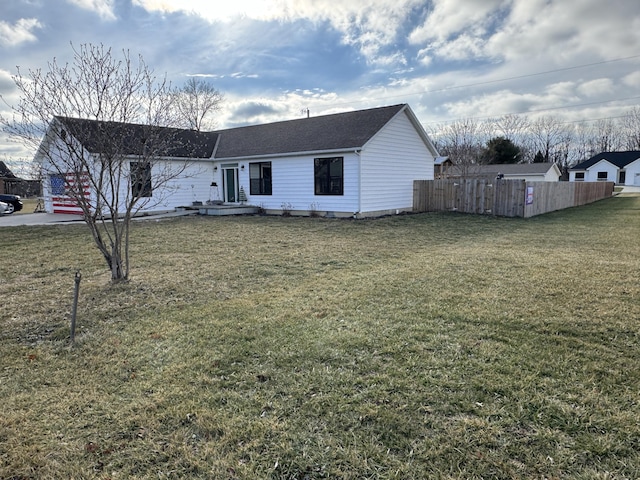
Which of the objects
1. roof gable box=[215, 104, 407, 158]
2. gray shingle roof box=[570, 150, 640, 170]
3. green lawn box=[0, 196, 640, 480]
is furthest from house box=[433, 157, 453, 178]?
gray shingle roof box=[570, 150, 640, 170]

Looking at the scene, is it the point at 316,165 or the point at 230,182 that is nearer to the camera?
the point at 316,165

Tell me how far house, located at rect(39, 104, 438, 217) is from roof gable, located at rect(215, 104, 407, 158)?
48 mm

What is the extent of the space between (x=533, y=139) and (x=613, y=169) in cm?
1221

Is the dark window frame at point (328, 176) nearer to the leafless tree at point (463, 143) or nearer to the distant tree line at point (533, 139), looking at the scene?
the leafless tree at point (463, 143)

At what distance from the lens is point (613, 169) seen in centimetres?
5491

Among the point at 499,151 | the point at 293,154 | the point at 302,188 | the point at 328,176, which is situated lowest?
the point at 302,188

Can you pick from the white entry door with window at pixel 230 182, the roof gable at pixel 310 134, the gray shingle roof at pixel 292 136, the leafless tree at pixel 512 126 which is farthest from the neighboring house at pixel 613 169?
the white entry door with window at pixel 230 182

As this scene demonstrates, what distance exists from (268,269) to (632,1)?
13.0 metres

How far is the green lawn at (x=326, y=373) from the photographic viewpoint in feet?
7.07

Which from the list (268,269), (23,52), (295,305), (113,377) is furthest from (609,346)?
(23,52)

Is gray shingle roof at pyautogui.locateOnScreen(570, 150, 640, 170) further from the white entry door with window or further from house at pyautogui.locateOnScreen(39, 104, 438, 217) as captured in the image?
the white entry door with window

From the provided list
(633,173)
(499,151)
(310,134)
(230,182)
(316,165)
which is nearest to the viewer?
(316,165)

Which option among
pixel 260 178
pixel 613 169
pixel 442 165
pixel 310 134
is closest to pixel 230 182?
pixel 260 178

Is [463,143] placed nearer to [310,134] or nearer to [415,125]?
[415,125]
